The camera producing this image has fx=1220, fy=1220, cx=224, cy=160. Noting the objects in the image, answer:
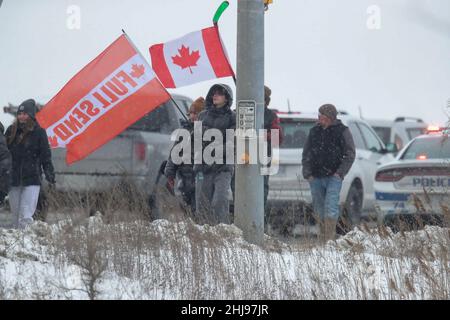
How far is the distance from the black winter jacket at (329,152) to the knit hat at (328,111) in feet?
0.40

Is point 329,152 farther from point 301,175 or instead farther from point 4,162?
point 4,162

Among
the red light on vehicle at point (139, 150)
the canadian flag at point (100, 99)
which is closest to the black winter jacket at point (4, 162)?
the canadian flag at point (100, 99)

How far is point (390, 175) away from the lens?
1391cm

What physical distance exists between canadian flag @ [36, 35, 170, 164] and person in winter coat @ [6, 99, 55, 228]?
0.84 feet

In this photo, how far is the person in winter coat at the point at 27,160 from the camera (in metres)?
11.9

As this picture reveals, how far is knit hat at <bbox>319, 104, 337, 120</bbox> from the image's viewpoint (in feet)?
41.3

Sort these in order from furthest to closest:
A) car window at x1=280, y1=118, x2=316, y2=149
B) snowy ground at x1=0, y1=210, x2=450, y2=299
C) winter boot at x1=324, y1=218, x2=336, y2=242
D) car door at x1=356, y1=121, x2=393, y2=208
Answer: car door at x1=356, y1=121, x2=393, y2=208 → car window at x1=280, y1=118, x2=316, y2=149 → winter boot at x1=324, y1=218, x2=336, y2=242 → snowy ground at x1=0, y1=210, x2=450, y2=299

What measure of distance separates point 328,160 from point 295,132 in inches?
104

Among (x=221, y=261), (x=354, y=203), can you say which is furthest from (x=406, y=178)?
(x=221, y=261)

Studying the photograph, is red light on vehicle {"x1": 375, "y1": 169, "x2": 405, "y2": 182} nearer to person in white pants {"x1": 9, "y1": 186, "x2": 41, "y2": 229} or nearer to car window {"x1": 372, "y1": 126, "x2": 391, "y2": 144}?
person in white pants {"x1": 9, "y1": 186, "x2": 41, "y2": 229}

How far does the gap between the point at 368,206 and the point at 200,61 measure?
5.32 m

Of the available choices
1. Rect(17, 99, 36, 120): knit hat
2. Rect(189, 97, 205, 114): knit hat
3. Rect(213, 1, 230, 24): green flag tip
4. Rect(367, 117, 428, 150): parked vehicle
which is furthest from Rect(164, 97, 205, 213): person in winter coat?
Rect(367, 117, 428, 150): parked vehicle

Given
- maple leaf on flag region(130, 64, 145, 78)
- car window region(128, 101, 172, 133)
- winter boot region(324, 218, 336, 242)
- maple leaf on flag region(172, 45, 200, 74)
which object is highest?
maple leaf on flag region(172, 45, 200, 74)
